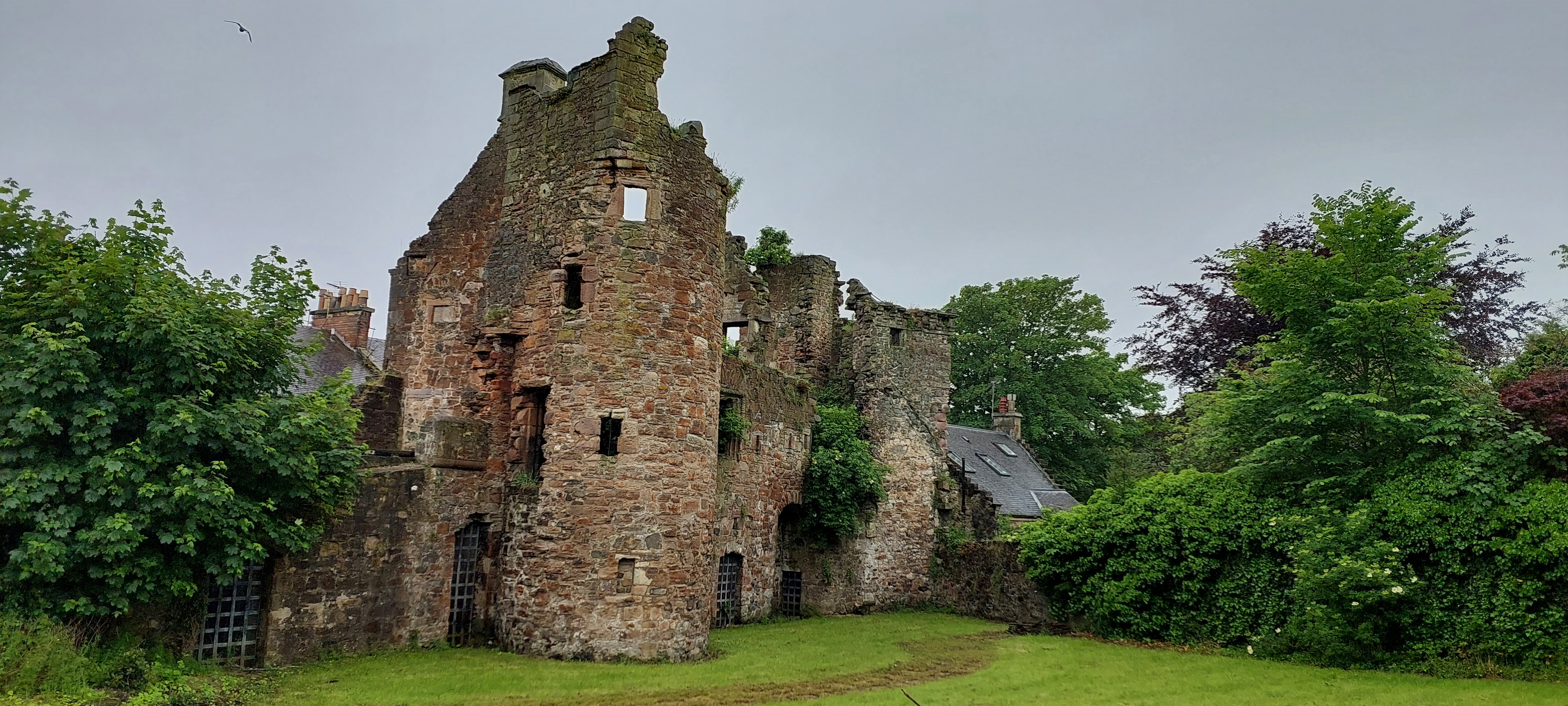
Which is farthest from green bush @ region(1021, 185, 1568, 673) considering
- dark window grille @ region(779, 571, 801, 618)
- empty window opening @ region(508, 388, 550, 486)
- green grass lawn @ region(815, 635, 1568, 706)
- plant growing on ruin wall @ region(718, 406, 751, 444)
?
empty window opening @ region(508, 388, 550, 486)

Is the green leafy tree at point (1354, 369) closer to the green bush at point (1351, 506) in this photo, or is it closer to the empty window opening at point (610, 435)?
the green bush at point (1351, 506)

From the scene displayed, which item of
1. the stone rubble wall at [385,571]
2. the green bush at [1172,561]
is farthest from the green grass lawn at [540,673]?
the green bush at [1172,561]

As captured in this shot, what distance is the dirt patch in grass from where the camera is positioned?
11453 mm

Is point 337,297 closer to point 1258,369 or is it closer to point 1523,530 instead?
point 1258,369

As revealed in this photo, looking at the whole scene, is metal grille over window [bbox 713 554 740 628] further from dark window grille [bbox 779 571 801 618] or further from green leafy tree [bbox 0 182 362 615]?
green leafy tree [bbox 0 182 362 615]

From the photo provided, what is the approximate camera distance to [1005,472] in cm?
3173

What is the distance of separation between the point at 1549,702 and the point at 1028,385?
29.0 m

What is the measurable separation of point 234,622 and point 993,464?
2368cm

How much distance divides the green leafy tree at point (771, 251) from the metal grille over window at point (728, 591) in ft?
30.0

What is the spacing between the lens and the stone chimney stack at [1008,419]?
120 ft

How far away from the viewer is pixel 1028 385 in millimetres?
39906

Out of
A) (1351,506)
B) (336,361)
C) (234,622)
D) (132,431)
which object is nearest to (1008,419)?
(1351,506)

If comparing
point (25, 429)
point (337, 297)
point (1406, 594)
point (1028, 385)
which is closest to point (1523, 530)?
point (1406, 594)

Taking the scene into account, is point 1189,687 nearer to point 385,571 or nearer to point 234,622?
point 385,571
